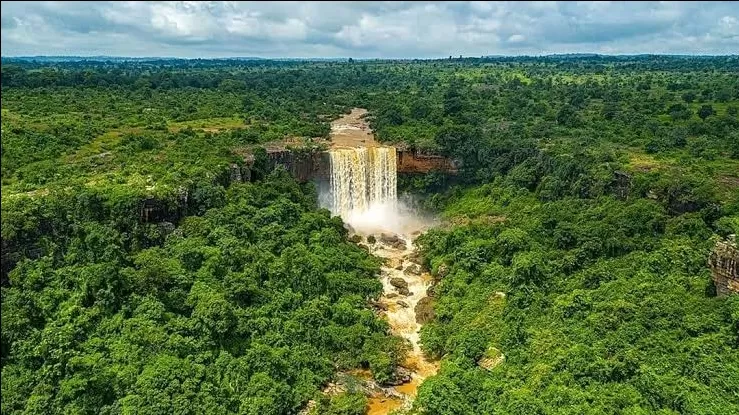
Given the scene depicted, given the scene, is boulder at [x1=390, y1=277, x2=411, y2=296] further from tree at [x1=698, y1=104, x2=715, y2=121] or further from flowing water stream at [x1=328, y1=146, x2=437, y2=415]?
tree at [x1=698, y1=104, x2=715, y2=121]

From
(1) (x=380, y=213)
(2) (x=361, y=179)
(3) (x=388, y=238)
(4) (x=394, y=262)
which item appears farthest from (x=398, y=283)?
(2) (x=361, y=179)

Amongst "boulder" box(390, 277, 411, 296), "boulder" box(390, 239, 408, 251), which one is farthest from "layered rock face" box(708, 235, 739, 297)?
"boulder" box(390, 239, 408, 251)

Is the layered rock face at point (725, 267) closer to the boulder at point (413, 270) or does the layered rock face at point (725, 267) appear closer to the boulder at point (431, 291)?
the boulder at point (431, 291)

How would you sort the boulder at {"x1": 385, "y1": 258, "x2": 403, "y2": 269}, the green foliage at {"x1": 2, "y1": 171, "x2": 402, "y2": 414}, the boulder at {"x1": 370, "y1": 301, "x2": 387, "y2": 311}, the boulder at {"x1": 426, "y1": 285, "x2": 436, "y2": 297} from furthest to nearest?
Answer: the boulder at {"x1": 385, "y1": 258, "x2": 403, "y2": 269} → the boulder at {"x1": 426, "y1": 285, "x2": 436, "y2": 297} → the boulder at {"x1": 370, "y1": 301, "x2": 387, "y2": 311} → the green foliage at {"x1": 2, "y1": 171, "x2": 402, "y2": 414}

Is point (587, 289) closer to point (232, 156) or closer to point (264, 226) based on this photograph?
point (264, 226)

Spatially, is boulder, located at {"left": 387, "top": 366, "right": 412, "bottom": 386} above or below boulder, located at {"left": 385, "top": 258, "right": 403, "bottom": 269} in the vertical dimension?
below

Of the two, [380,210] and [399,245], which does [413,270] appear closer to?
[399,245]
